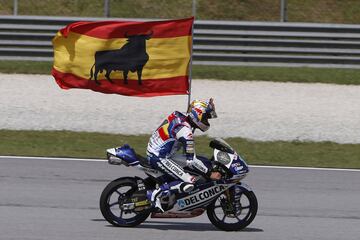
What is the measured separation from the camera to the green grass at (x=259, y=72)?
20.3m

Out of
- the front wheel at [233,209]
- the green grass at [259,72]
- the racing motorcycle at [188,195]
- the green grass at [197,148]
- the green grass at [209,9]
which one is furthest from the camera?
the green grass at [209,9]

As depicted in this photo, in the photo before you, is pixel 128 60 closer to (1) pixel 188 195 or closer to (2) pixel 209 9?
(1) pixel 188 195

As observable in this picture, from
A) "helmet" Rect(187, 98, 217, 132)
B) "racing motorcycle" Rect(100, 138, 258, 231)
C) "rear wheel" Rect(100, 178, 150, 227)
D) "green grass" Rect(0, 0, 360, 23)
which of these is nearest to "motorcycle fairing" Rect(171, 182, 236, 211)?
"racing motorcycle" Rect(100, 138, 258, 231)

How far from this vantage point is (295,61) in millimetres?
20594

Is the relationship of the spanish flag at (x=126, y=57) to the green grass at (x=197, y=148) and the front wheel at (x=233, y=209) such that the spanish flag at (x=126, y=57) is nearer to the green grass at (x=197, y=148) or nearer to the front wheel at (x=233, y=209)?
the green grass at (x=197, y=148)

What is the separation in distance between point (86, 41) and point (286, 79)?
249 inches

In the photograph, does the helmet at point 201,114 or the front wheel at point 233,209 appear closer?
the helmet at point 201,114

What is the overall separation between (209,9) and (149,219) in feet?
44.9

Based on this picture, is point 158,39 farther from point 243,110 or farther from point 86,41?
point 243,110

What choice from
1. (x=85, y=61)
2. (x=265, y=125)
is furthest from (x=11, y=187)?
(x=265, y=125)

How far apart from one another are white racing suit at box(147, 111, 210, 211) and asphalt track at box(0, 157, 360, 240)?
1.54 ft

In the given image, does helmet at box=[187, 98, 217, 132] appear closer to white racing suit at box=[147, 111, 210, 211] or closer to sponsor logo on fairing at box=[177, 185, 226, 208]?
white racing suit at box=[147, 111, 210, 211]

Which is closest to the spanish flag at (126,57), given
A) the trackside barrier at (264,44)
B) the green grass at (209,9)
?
the trackside barrier at (264,44)

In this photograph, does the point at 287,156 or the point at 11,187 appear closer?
the point at 11,187
